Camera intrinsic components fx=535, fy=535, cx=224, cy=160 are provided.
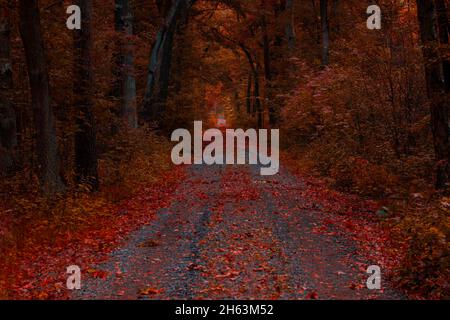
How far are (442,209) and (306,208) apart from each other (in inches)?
204

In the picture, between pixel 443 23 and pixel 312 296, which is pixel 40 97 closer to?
pixel 312 296

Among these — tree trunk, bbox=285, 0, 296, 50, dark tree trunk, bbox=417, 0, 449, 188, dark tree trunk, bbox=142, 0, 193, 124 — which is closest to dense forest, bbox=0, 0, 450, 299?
dark tree trunk, bbox=417, 0, 449, 188

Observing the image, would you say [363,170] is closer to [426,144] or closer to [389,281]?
[426,144]

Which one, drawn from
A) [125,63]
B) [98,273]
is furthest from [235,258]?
[125,63]

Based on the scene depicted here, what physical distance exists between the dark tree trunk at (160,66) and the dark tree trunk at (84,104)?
439 inches

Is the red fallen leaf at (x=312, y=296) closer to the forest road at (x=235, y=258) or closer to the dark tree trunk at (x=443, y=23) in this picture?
the forest road at (x=235, y=258)

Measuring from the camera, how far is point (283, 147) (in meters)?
32.3

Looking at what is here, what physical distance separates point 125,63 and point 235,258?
13.5 m

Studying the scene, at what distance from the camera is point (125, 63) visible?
2092 centimetres

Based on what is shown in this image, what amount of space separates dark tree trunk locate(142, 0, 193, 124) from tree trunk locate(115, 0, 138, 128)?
12.8 feet

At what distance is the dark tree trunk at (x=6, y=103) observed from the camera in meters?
13.0

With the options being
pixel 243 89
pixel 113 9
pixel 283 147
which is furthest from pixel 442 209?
pixel 243 89

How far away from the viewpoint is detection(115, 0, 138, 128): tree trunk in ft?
64.9

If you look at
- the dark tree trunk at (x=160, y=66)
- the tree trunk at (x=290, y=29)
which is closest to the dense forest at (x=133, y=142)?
the dark tree trunk at (x=160, y=66)
